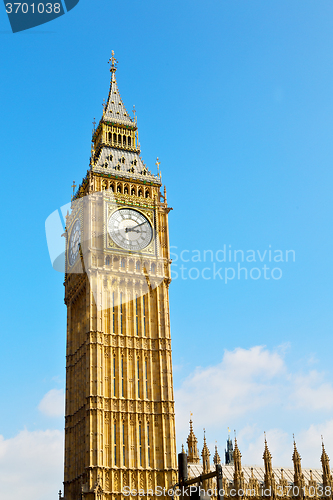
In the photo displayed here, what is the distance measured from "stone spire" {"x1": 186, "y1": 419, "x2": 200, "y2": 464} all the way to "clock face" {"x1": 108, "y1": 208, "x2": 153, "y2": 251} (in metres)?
21.6

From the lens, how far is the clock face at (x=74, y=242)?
72.3m

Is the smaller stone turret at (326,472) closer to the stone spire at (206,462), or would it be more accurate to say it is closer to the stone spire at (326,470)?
the stone spire at (326,470)

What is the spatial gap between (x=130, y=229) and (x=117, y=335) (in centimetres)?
1251

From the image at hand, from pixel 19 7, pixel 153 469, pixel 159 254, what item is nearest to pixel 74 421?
pixel 153 469

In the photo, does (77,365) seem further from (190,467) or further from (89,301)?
(190,467)

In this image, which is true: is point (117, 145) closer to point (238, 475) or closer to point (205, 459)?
point (205, 459)

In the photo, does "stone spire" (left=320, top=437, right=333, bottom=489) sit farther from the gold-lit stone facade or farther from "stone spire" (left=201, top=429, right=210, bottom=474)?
"stone spire" (left=201, top=429, right=210, bottom=474)

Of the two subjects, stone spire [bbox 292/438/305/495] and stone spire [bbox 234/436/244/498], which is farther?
stone spire [bbox 292/438/305/495]

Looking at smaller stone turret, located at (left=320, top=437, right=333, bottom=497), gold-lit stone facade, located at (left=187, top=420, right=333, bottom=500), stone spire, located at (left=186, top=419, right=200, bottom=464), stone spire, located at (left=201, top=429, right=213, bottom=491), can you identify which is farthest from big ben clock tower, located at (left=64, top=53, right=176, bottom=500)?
smaller stone turret, located at (left=320, top=437, right=333, bottom=497)

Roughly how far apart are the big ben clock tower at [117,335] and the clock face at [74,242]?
0.13m

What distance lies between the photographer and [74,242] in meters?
73.8

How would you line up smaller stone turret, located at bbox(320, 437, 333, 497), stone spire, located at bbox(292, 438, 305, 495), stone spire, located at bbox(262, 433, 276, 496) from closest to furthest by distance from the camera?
stone spire, located at bbox(262, 433, 276, 496), stone spire, located at bbox(292, 438, 305, 495), smaller stone turret, located at bbox(320, 437, 333, 497)

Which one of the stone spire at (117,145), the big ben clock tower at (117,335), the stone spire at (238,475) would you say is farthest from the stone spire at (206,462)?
the stone spire at (117,145)

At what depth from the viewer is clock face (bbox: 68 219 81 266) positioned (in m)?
72.3
